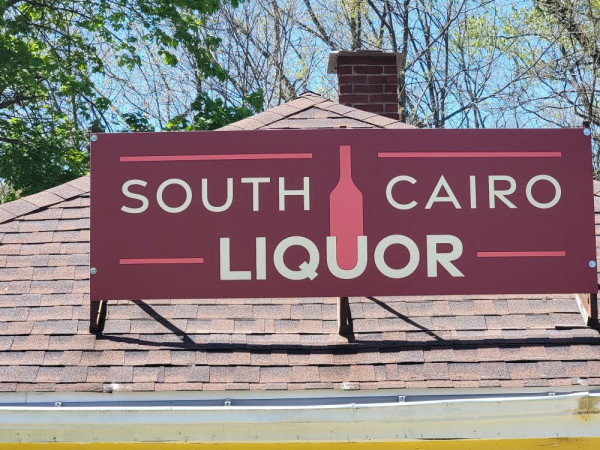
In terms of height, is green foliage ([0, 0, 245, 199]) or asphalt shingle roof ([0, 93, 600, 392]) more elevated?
green foliage ([0, 0, 245, 199])

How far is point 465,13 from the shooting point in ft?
68.7

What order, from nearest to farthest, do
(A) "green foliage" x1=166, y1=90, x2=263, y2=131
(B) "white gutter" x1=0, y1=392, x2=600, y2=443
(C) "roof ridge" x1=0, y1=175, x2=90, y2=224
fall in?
(B) "white gutter" x1=0, y1=392, x2=600, y2=443, (C) "roof ridge" x1=0, y1=175, x2=90, y2=224, (A) "green foliage" x1=166, y1=90, x2=263, y2=131

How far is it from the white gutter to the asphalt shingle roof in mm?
343

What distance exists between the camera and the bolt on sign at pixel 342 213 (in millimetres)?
5125

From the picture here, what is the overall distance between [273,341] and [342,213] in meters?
0.86

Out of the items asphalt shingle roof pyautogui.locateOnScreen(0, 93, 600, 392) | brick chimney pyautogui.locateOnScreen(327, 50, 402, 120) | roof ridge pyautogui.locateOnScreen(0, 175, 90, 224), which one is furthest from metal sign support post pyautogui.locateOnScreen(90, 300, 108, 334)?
brick chimney pyautogui.locateOnScreen(327, 50, 402, 120)

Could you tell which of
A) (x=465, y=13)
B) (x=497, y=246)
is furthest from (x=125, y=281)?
(x=465, y=13)

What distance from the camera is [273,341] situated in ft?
16.7

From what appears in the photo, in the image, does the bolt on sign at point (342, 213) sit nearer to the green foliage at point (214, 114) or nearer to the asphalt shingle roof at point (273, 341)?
the asphalt shingle roof at point (273, 341)

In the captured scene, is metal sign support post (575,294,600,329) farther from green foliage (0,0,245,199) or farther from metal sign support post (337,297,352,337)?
green foliage (0,0,245,199)

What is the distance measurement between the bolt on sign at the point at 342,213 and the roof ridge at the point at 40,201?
1.16 meters

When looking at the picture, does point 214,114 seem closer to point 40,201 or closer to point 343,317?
point 40,201

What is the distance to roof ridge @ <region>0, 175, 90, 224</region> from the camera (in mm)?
6188

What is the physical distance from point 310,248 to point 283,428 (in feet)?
3.91
